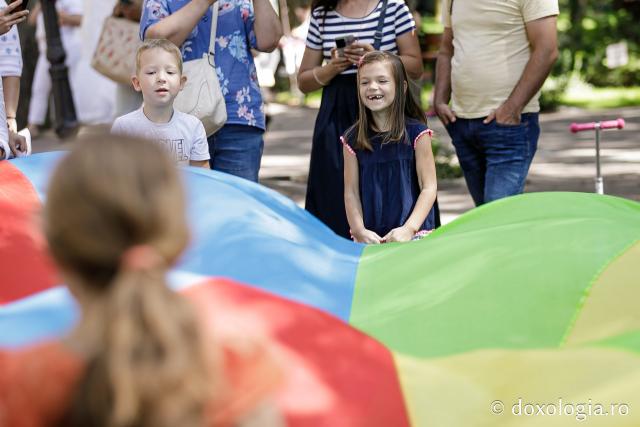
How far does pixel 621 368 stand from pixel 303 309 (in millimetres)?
951

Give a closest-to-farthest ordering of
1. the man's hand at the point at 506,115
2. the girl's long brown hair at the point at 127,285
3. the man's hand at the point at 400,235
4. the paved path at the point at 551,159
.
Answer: the girl's long brown hair at the point at 127,285 < the man's hand at the point at 400,235 < the man's hand at the point at 506,115 < the paved path at the point at 551,159

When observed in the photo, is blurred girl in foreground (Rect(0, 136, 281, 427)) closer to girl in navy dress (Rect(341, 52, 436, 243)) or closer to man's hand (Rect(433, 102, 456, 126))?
girl in navy dress (Rect(341, 52, 436, 243))

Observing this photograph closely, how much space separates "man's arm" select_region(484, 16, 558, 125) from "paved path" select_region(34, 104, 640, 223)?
316 centimetres

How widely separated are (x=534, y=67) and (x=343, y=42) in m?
0.94

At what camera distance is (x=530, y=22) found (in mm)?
5570

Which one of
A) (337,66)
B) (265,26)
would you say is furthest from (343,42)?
(265,26)

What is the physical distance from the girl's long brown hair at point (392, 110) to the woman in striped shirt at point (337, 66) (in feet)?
0.81

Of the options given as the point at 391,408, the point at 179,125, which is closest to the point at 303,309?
the point at 391,408

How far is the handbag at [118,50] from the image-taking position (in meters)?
7.43

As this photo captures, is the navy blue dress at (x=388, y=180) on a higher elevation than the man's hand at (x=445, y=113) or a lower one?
lower

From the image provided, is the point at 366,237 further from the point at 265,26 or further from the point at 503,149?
the point at 265,26

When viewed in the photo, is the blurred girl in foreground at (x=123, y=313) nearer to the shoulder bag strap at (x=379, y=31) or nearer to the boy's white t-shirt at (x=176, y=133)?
the boy's white t-shirt at (x=176, y=133)

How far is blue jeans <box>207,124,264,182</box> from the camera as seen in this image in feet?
18.0

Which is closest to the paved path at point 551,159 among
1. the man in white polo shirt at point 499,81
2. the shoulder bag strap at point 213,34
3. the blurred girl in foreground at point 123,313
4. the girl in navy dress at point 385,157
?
the man in white polo shirt at point 499,81
